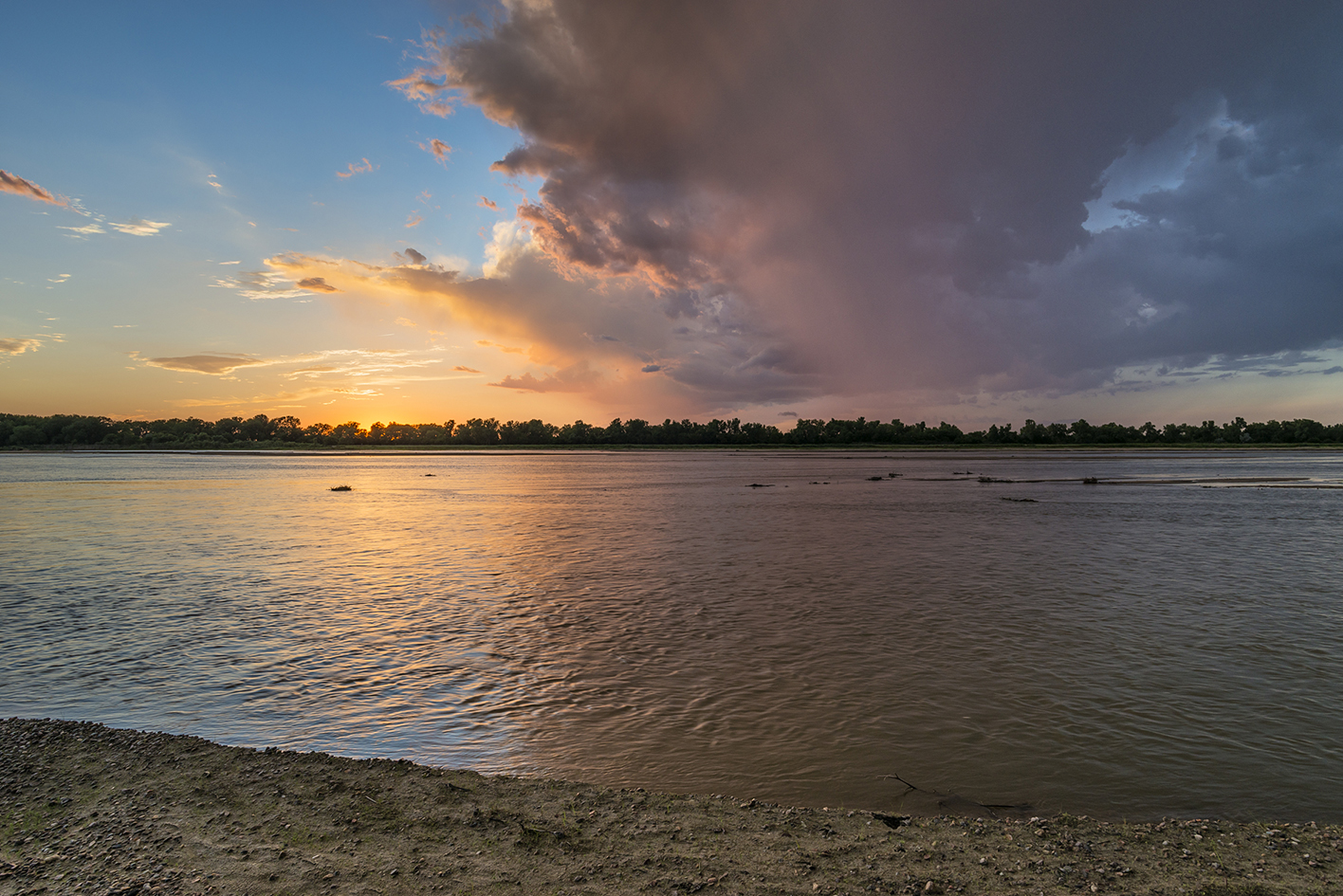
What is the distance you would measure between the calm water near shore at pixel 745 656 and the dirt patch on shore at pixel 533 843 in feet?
2.44

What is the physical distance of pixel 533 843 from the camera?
5.22 m

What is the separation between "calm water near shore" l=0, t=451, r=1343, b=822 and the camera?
23.4 ft

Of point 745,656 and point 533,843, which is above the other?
point 533,843

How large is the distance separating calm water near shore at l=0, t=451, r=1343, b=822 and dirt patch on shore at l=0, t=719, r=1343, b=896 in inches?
29.3

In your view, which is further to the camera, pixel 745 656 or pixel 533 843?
pixel 745 656

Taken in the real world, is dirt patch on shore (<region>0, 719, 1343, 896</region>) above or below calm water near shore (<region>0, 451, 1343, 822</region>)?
above

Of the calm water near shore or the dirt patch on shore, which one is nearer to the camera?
the dirt patch on shore

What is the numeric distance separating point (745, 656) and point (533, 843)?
6395 millimetres

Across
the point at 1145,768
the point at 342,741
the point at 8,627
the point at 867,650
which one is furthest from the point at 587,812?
the point at 8,627

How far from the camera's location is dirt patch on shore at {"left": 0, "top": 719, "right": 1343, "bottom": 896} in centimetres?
468

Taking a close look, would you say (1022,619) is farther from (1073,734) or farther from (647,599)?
(647,599)

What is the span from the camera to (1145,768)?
7.02 meters

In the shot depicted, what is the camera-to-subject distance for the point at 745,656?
36.5 ft

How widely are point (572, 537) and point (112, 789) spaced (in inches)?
810
